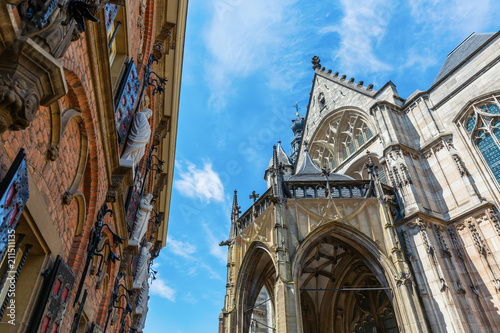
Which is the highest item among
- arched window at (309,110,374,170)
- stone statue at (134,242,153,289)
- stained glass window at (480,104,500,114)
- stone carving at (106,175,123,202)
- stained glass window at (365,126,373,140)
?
arched window at (309,110,374,170)

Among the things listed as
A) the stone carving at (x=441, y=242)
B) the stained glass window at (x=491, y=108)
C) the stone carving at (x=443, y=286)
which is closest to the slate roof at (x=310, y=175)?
the stone carving at (x=441, y=242)

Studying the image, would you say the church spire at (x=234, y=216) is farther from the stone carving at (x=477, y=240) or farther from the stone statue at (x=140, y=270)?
the stone carving at (x=477, y=240)

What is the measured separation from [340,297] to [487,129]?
9527 mm

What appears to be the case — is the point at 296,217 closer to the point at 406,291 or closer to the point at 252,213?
the point at 252,213

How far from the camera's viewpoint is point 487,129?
12.9m

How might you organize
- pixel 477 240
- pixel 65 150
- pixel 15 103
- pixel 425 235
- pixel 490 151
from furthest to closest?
pixel 490 151
pixel 425 235
pixel 477 240
pixel 65 150
pixel 15 103

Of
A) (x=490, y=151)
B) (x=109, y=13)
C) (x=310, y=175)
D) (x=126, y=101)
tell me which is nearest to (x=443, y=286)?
(x=490, y=151)

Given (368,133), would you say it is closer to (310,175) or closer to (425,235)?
(310,175)

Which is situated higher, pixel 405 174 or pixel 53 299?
pixel 405 174

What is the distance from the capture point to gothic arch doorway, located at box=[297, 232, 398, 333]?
46.6 feet

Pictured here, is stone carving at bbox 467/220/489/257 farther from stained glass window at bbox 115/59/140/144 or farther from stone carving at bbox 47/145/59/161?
stone carving at bbox 47/145/59/161

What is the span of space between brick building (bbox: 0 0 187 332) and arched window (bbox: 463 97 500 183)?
42.6ft

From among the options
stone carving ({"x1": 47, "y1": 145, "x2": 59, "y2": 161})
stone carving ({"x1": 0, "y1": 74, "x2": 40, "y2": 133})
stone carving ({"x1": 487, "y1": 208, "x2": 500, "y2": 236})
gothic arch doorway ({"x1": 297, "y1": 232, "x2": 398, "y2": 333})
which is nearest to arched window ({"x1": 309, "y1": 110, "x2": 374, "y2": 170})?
gothic arch doorway ({"x1": 297, "y1": 232, "x2": 398, "y2": 333})

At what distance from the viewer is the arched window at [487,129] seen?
12.5 metres
